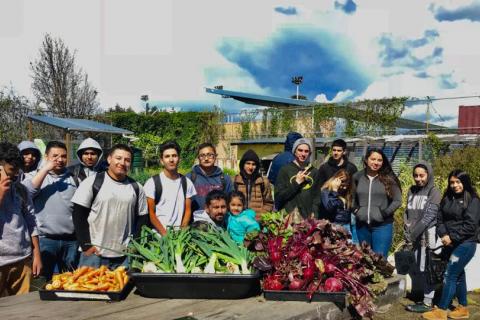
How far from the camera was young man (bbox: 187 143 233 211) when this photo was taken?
4.81 metres

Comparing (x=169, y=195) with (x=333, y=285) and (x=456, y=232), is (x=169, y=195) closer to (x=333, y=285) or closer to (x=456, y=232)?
(x=333, y=285)

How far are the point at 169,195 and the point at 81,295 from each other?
1.90m

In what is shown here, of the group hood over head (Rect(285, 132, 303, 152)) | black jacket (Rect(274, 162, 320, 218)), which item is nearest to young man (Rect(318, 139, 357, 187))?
black jacket (Rect(274, 162, 320, 218))

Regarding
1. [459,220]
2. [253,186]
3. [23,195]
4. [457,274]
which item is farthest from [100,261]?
[457,274]

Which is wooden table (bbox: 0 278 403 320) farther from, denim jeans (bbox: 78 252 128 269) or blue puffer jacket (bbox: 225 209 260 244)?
blue puffer jacket (bbox: 225 209 260 244)

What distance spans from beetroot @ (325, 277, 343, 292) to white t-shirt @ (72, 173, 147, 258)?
1813mm

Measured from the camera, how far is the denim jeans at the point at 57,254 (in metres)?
4.26

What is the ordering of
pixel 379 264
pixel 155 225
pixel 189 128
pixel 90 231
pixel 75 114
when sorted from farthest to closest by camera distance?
pixel 189 128 → pixel 75 114 → pixel 155 225 → pixel 90 231 → pixel 379 264

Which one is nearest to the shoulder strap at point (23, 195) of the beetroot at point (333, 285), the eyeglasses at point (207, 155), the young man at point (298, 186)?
the eyeglasses at point (207, 155)

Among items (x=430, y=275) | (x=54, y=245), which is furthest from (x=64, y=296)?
(x=430, y=275)

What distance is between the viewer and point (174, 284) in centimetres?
241

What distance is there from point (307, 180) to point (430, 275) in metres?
1.90

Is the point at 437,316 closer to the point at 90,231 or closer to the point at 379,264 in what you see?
the point at 379,264

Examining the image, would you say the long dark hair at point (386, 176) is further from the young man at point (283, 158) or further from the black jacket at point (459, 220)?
the young man at point (283, 158)
